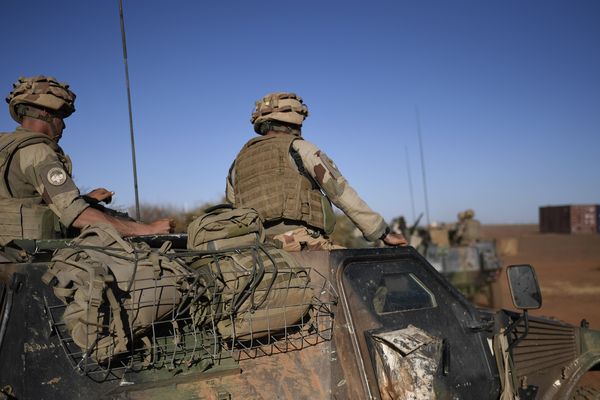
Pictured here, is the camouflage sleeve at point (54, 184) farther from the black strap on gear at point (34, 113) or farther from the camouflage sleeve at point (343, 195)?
the camouflage sleeve at point (343, 195)

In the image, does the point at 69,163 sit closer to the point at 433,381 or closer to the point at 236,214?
the point at 236,214

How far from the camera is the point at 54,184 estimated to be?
10.4 ft

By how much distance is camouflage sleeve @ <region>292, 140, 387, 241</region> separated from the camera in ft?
11.3

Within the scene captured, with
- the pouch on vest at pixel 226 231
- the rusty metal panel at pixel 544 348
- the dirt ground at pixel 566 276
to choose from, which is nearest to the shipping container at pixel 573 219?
the dirt ground at pixel 566 276

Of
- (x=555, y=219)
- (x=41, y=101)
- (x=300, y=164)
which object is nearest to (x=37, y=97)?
(x=41, y=101)

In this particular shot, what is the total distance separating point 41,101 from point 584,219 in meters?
43.9

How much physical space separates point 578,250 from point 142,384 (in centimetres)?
3180

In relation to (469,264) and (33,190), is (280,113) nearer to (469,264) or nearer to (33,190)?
(33,190)

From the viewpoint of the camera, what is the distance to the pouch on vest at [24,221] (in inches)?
123

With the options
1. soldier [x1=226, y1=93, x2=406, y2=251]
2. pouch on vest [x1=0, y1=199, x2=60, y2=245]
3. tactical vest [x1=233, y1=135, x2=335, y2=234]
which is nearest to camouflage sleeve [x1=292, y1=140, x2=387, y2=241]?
soldier [x1=226, y1=93, x2=406, y2=251]

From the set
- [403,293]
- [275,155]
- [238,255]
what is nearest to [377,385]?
[403,293]

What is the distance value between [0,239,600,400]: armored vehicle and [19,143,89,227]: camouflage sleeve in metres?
0.45

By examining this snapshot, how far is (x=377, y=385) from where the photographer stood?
245 centimetres

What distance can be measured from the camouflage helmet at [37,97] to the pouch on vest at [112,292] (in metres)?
1.69
